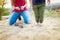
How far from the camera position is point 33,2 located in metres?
2.37

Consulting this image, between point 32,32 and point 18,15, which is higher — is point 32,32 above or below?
below

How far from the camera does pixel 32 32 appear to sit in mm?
2133

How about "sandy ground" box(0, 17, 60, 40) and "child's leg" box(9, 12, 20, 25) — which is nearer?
"sandy ground" box(0, 17, 60, 40)

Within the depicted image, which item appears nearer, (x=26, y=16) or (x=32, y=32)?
(x=32, y=32)

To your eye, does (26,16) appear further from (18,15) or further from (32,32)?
(32,32)

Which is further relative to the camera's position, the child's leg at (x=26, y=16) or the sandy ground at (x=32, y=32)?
the child's leg at (x=26, y=16)

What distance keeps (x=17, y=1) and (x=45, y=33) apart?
2.24 feet

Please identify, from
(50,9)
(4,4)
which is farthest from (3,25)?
(50,9)

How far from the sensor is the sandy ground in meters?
1.94

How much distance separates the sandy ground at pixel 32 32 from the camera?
76.3 inches

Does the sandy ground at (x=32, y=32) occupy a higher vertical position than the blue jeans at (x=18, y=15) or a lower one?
lower

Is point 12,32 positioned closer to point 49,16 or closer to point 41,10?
point 41,10

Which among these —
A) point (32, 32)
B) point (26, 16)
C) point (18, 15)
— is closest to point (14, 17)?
point (18, 15)

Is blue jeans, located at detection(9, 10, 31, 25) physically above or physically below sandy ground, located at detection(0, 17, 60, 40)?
above
